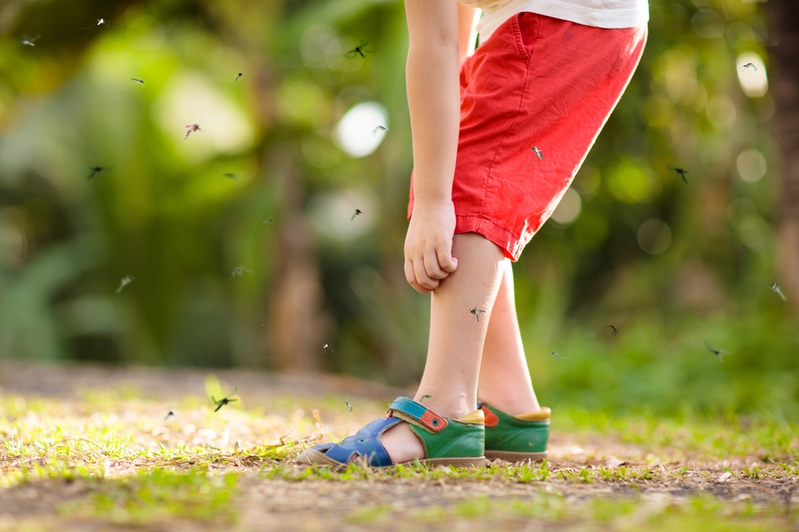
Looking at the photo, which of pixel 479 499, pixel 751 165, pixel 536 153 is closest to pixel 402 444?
pixel 479 499

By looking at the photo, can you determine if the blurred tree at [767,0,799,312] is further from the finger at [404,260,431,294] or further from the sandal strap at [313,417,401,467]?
the sandal strap at [313,417,401,467]

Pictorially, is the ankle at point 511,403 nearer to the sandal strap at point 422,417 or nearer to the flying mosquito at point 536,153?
the sandal strap at point 422,417

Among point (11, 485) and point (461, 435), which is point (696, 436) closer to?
point (461, 435)

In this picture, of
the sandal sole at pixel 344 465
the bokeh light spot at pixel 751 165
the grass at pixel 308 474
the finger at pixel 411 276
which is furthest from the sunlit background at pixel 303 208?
the finger at pixel 411 276

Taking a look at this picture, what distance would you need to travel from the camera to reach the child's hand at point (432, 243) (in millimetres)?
1571

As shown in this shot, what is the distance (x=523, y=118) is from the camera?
1663 millimetres

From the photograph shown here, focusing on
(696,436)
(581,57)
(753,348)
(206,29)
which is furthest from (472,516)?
(206,29)

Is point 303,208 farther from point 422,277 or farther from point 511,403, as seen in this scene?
point 422,277

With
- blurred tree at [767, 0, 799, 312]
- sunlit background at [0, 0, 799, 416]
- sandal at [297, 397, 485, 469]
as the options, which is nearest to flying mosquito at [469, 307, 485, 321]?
sandal at [297, 397, 485, 469]

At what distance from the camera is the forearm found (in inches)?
62.5

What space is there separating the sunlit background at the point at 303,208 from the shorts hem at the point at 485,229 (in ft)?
9.65

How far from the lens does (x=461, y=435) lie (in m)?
1.63

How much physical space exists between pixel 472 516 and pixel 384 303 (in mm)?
5022

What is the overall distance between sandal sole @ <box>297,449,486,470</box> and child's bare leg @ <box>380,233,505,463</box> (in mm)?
33
